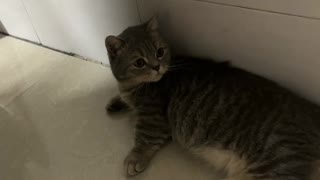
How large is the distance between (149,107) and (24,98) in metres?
0.60

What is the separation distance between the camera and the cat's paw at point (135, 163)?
122 centimetres

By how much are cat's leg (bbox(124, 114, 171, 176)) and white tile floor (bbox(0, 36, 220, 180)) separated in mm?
28

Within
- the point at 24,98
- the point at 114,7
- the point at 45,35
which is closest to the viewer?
the point at 114,7

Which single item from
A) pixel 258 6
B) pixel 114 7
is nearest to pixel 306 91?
pixel 258 6

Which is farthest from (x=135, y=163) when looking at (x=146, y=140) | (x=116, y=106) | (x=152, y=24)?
(x=152, y=24)

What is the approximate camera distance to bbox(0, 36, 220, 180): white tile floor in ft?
4.12

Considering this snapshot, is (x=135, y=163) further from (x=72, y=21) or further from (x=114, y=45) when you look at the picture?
(x=72, y=21)

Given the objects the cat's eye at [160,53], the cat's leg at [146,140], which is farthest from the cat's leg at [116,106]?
the cat's eye at [160,53]

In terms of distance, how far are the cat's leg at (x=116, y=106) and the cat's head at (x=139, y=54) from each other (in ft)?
0.71

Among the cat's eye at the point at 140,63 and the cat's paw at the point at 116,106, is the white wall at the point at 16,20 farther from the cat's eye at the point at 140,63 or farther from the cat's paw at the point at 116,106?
the cat's eye at the point at 140,63

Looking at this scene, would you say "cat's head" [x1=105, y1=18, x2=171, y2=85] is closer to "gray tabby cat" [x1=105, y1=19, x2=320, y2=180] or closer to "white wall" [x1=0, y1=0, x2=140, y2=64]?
"gray tabby cat" [x1=105, y1=19, x2=320, y2=180]

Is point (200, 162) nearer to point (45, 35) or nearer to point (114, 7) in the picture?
point (114, 7)

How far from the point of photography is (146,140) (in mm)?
1260

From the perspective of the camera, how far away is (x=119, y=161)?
128 cm
